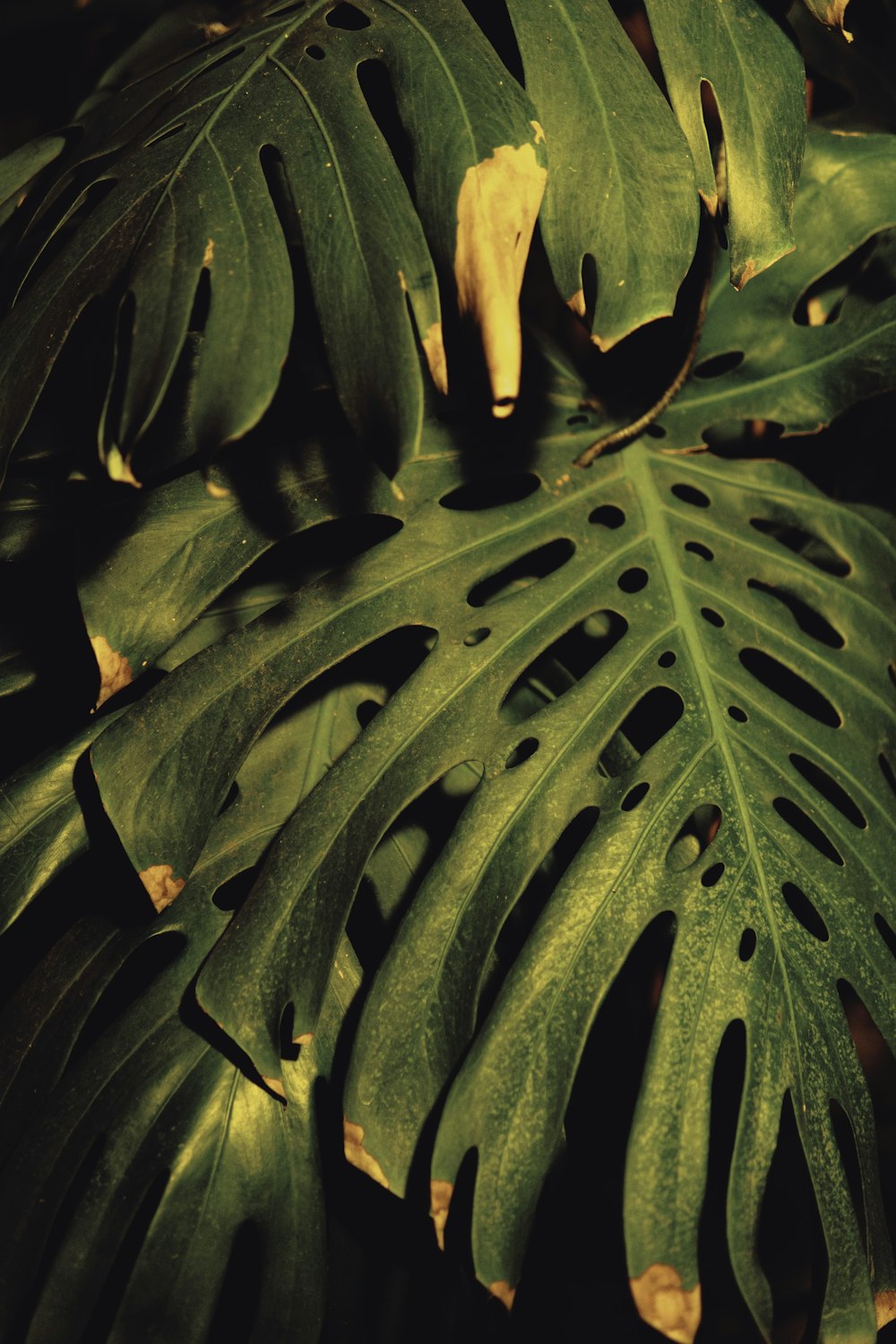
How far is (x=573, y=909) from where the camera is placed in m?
0.65

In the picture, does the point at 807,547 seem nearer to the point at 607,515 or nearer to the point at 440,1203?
the point at 607,515

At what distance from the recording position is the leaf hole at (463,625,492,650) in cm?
74

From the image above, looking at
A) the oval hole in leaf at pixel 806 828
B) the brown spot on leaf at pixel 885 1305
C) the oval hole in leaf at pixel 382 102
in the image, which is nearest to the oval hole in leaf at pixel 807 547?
the oval hole in leaf at pixel 806 828

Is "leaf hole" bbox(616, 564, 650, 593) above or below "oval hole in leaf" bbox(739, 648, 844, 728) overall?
above

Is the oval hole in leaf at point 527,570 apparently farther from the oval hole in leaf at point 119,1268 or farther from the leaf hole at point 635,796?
the oval hole in leaf at point 119,1268

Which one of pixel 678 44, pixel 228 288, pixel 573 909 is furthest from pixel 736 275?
pixel 573 909

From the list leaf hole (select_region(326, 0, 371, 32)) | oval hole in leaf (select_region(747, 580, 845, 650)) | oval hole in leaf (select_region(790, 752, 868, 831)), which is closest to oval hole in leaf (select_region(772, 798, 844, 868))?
oval hole in leaf (select_region(790, 752, 868, 831))

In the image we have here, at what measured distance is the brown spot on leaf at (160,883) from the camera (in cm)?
64

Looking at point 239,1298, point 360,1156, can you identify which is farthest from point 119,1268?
point 360,1156

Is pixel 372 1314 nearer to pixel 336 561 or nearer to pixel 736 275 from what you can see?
pixel 336 561

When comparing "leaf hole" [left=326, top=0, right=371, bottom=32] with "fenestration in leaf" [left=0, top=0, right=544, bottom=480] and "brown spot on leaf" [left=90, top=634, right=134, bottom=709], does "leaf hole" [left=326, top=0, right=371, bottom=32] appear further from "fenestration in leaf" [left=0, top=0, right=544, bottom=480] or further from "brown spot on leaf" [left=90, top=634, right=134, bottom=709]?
"brown spot on leaf" [left=90, top=634, right=134, bottom=709]

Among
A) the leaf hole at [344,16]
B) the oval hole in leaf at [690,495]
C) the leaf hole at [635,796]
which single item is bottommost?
the leaf hole at [635,796]

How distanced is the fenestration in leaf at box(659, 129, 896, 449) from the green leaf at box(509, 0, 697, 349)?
314 mm

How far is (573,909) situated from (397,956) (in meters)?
0.11
